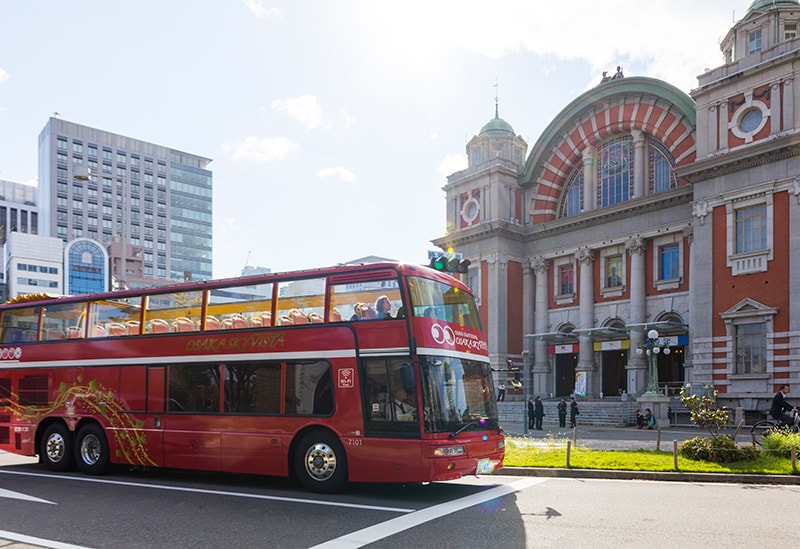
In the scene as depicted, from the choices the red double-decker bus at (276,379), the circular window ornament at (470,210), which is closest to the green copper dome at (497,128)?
the circular window ornament at (470,210)

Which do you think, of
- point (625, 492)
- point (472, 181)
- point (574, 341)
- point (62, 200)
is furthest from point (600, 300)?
point (62, 200)

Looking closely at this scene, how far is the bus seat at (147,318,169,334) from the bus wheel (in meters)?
3.28

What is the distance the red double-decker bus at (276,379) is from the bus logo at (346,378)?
0.09ft

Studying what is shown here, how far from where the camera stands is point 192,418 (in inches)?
518

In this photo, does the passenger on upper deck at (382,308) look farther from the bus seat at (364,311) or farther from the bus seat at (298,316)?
the bus seat at (298,316)

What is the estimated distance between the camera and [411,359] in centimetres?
1087

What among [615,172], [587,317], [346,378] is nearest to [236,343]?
[346,378]

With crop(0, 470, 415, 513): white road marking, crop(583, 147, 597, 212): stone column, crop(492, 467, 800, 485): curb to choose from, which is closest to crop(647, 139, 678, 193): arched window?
crop(583, 147, 597, 212): stone column

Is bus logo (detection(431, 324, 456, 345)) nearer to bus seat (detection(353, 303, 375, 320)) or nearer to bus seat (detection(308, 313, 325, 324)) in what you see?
bus seat (detection(353, 303, 375, 320))

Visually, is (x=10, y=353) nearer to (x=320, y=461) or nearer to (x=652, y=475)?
(x=320, y=461)

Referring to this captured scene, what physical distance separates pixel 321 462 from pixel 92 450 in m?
5.95

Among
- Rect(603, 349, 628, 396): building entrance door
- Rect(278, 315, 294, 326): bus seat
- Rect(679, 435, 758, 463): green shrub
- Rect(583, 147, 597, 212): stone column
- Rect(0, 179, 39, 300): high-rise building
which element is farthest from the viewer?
Rect(0, 179, 39, 300): high-rise building

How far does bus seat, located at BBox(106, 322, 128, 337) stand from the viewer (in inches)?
564

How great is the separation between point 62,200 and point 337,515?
120754 millimetres
